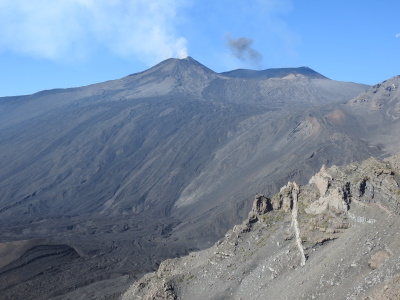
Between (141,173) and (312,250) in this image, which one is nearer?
(312,250)

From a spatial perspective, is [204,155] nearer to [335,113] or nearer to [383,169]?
[335,113]

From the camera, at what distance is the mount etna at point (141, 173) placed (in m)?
58.4

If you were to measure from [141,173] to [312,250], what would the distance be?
91882 mm

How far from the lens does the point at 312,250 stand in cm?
2595

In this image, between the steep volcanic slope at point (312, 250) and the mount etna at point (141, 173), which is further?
the mount etna at point (141, 173)

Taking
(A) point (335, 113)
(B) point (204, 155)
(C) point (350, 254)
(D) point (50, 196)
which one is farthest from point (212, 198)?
(C) point (350, 254)

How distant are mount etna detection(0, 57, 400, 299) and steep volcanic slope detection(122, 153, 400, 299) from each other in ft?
47.1

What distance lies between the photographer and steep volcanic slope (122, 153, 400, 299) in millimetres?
21672

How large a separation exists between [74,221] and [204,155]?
139ft

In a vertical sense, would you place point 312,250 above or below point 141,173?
below

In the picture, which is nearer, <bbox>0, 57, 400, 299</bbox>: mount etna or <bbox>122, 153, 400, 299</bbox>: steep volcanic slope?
<bbox>122, 153, 400, 299</bbox>: steep volcanic slope

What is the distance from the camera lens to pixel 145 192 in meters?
106

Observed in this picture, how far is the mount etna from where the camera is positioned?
58.4 metres

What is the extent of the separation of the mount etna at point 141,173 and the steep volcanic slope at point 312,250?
1437 cm
